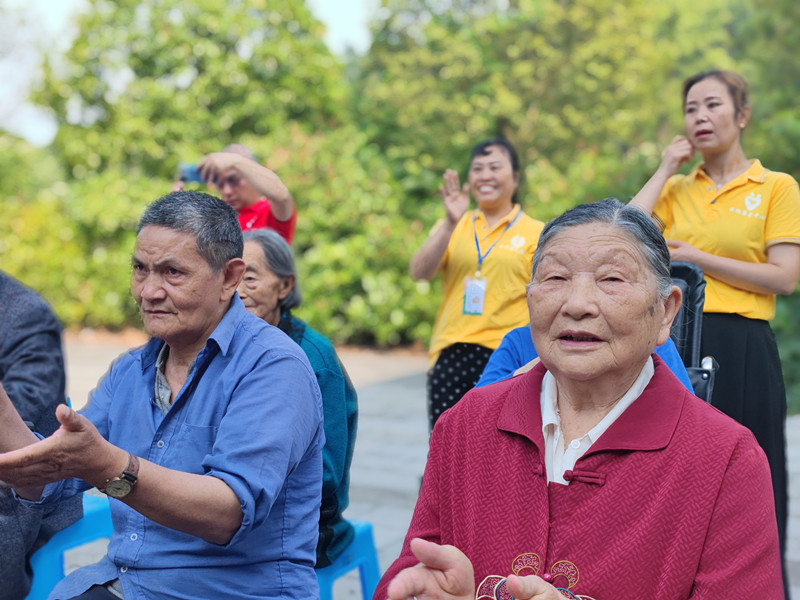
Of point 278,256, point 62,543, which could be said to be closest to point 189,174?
point 278,256

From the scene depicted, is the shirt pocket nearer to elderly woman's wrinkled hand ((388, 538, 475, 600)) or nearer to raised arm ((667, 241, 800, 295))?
elderly woman's wrinkled hand ((388, 538, 475, 600))

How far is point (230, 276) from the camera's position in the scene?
2193 millimetres

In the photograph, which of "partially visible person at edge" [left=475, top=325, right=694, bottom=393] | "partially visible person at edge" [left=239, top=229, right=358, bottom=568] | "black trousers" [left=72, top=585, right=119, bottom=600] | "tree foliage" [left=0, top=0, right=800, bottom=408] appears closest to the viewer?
"black trousers" [left=72, top=585, right=119, bottom=600]

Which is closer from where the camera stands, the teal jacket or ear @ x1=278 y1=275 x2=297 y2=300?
the teal jacket

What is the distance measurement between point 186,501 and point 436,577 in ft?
1.68

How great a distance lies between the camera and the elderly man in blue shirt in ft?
6.17

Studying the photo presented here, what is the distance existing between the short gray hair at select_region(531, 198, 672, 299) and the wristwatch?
924mm

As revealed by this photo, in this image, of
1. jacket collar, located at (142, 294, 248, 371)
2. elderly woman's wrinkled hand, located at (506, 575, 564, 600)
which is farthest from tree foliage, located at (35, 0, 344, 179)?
elderly woman's wrinkled hand, located at (506, 575, 564, 600)

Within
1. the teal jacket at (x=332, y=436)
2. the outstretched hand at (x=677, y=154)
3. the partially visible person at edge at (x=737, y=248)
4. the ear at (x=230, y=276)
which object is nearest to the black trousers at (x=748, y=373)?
the partially visible person at edge at (x=737, y=248)

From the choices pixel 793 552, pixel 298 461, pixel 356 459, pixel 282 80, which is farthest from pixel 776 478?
pixel 282 80

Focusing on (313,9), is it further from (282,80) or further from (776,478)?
(776,478)

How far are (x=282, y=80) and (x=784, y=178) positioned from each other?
10.6 m

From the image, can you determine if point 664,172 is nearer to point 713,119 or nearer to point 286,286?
point 713,119

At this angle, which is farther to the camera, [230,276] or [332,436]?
[332,436]
